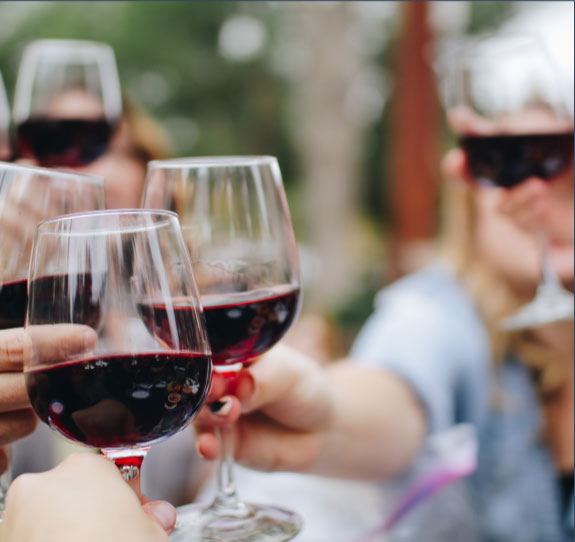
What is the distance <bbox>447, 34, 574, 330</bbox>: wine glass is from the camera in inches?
43.8

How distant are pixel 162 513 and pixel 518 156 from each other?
775 millimetres

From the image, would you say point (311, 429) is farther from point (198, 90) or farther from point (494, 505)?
point (198, 90)

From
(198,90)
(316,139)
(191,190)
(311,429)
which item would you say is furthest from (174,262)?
(198,90)

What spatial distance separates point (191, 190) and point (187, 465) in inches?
56.3

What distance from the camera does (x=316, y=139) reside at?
7.07 meters

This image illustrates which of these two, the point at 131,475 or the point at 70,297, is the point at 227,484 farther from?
the point at 70,297

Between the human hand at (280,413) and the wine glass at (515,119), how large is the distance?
1.23ft

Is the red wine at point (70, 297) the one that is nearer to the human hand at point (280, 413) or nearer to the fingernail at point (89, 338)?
the fingernail at point (89, 338)

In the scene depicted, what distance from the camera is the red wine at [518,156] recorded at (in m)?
1.10

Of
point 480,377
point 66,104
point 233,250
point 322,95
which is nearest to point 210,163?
point 233,250

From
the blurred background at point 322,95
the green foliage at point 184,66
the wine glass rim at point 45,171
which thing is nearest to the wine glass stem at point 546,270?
the wine glass rim at point 45,171

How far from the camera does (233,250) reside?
824mm

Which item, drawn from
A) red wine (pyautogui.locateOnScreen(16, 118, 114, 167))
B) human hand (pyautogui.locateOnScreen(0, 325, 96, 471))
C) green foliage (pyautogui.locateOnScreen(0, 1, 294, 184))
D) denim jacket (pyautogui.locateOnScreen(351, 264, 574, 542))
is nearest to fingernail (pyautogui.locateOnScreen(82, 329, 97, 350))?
human hand (pyautogui.locateOnScreen(0, 325, 96, 471))

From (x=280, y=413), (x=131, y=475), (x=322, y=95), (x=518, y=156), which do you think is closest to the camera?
(x=131, y=475)
